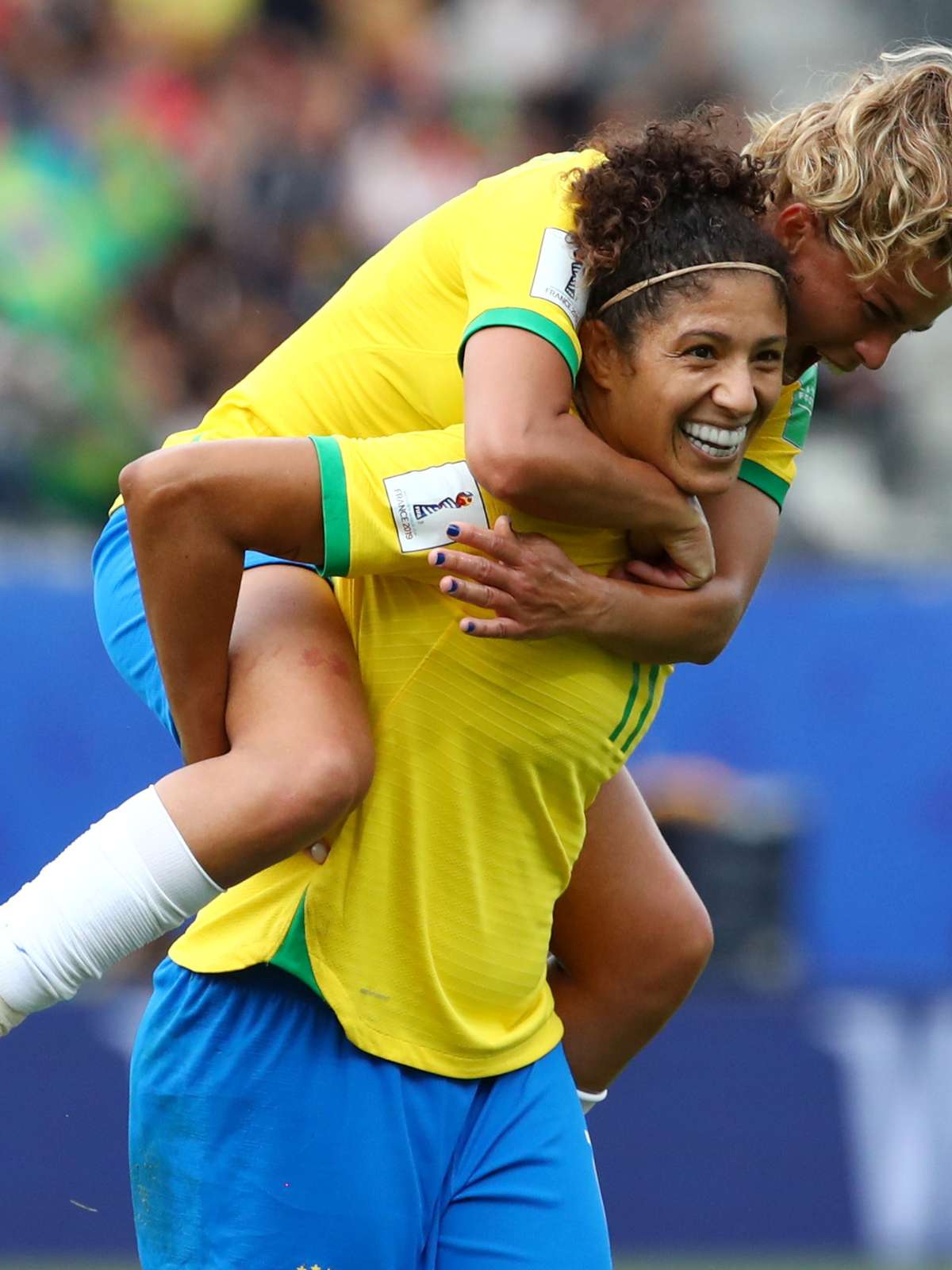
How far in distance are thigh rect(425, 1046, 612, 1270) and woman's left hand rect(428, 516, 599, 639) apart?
2.25 feet

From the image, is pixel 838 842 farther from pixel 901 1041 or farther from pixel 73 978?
pixel 73 978

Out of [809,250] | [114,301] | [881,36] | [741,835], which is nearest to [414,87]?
[114,301]

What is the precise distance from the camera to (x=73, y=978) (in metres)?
2.37

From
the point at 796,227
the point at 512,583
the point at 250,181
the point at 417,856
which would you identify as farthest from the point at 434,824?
the point at 250,181

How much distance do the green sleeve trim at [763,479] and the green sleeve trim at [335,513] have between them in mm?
728

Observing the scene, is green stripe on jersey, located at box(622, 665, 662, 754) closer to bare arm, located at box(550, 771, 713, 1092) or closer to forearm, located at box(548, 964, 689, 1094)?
bare arm, located at box(550, 771, 713, 1092)

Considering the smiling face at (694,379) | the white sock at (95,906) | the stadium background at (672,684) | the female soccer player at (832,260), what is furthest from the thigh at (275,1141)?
the stadium background at (672,684)

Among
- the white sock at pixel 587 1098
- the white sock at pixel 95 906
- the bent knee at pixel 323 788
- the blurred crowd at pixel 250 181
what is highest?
the blurred crowd at pixel 250 181

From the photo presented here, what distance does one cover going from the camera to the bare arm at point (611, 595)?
2455 mm

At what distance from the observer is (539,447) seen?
236 cm

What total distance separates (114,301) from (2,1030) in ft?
17.4

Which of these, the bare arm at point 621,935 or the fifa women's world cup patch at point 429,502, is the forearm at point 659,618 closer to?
the fifa women's world cup patch at point 429,502

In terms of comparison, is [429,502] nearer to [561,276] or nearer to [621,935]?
[561,276]

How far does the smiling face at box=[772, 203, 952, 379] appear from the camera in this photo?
2.65 metres
